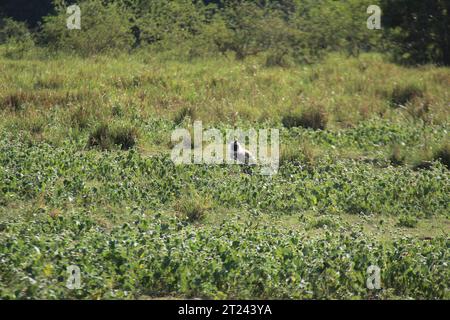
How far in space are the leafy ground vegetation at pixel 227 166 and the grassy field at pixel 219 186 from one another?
2 centimetres

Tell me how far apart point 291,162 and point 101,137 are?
7.16 feet

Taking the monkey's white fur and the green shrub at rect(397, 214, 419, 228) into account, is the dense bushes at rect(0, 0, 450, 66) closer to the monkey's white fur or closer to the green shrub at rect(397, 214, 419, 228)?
the monkey's white fur

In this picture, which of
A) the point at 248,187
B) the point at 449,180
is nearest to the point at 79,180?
the point at 248,187

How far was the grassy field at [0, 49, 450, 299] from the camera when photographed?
590cm

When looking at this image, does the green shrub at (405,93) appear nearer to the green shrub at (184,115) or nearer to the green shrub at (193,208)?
the green shrub at (184,115)

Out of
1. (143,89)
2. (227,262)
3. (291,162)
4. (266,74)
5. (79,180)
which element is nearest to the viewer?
(227,262)

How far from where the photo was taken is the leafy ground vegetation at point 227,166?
19.6 feet

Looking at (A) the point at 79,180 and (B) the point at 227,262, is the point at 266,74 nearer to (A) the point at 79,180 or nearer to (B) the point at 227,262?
(A) the point at 79,180

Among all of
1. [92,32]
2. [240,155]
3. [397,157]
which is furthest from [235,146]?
[92,32]

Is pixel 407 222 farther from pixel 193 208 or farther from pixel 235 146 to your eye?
pixel 235 146

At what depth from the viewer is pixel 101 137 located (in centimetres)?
998

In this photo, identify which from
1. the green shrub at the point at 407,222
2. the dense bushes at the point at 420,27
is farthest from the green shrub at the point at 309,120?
the dense bushes at the point at 420,27

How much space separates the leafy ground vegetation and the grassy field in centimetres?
2
